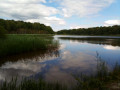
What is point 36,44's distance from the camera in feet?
38.4

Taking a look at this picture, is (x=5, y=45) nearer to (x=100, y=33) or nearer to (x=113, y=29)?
(x=113, y=29)

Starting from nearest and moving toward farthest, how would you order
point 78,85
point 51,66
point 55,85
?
1. point 55,85
2. point 78,85
3. point 51,66

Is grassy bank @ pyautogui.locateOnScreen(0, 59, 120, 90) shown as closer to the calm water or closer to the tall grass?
the tall grass

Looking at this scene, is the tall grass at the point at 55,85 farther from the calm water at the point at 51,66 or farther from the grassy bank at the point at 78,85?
the calm water at the point at 51,66

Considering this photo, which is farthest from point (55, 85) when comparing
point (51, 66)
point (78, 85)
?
point (51, 66)

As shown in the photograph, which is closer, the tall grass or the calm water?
the tall grass

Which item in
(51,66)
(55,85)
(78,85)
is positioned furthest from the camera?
(51,66)

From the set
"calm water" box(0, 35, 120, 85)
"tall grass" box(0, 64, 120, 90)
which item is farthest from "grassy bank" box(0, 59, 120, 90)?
"calm water" box(0, 35, 120, 85)

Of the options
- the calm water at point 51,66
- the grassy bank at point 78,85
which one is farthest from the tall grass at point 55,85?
the calm water at point 51,66

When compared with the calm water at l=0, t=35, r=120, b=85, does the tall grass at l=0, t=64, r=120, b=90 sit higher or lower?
higher

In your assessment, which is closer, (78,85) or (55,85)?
(55,85)

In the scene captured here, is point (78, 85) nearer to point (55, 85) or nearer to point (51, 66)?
point (55, 85)

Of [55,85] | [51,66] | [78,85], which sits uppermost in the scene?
[55,85]

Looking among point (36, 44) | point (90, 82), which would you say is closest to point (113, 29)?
point (36, 44)
